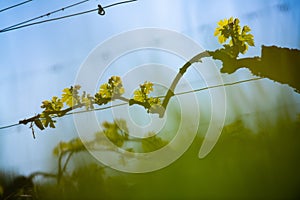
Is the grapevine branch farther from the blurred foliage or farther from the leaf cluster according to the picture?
the blurred foliage

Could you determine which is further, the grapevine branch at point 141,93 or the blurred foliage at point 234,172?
the blurred foliage at point 234,172

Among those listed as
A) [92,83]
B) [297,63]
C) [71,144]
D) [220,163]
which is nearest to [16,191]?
[71,144]

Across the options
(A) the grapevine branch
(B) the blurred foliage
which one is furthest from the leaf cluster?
(B) the blurred foliage

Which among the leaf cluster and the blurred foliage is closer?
the leaf cluster

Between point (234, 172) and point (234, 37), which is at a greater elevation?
point (234, 37)

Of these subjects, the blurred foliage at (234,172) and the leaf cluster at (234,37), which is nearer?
the leaf cluster at (234,37)

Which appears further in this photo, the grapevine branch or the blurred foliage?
the blurred foliage

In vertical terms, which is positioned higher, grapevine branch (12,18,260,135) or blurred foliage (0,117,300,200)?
grapevine branch (12,18,260,135)

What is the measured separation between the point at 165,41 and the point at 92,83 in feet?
1.01

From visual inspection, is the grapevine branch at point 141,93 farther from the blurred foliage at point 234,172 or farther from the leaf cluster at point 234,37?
the blurred foliage at point 234,172

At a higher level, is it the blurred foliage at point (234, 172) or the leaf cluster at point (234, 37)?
the leaf cluster at point (234, 37)

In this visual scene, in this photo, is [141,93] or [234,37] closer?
[234,37]

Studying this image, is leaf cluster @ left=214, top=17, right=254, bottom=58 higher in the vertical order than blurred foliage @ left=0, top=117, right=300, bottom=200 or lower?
higher

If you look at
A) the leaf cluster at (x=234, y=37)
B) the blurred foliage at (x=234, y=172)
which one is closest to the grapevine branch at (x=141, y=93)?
the leaf cluster at (x=234, y=37)
